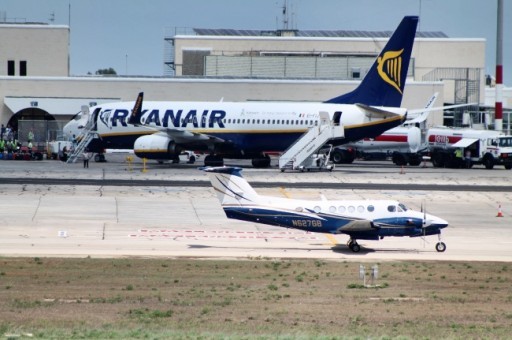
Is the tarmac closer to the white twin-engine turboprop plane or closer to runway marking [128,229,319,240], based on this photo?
runway marking [128,229,319,240]

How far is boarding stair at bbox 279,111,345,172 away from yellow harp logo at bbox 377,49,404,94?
16.2 ft

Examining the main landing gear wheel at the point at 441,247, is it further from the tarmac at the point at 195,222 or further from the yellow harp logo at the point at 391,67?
the yellow harp logo at the point at 391,67

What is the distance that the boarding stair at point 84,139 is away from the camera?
84688 mm

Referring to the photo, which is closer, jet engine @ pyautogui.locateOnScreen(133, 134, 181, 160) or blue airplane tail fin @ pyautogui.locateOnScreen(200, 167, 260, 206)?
blue airplane tail fin @ pyautogui.locateOnScreen(200, 167, 260, 206)

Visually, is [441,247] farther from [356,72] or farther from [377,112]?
[356,72]

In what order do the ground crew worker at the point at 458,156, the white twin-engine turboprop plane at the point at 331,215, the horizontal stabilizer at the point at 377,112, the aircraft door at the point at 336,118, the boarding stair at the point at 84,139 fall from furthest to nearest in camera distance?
the ground crew worker at the point at 458,156, the boarding stair at the point at 84,139, the aircraft door at the point at 336,118, the horizontal stabilizer at the point at 377,112, the white twin-engine turboprop plane at the point at 331,215

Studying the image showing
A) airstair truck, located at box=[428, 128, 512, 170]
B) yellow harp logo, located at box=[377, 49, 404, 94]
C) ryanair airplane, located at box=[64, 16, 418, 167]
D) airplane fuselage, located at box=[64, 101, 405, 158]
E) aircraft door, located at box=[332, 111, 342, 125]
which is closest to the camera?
aircraft door, located at box=[332, 111, 342, 125]

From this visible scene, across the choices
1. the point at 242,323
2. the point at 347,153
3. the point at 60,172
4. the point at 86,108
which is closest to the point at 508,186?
the point at 347,153

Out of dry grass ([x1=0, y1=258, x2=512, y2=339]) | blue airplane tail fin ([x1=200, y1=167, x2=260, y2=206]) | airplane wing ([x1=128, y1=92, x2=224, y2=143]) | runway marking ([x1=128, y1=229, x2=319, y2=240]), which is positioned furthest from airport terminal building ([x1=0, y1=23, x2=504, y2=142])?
dry grass ([x1=0, y1=258, x2=512, y2=339])

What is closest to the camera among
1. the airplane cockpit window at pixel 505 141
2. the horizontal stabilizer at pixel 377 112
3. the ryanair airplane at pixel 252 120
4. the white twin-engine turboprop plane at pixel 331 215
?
the white twin-engine turboprop plane at pixel 331 215

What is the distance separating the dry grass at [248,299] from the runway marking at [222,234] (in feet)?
20.7

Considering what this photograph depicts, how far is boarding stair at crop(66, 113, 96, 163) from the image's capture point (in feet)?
278

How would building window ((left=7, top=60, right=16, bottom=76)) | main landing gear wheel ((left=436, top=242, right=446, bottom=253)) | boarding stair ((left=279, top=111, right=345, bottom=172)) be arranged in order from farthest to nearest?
building window ((left=7, top=60, right=16, bottom=76))
boarding stair ((left=279, top=111, right=345, bottom=172))
main landing gear wheel ((left=436, top=242, right=446, bottom=253))

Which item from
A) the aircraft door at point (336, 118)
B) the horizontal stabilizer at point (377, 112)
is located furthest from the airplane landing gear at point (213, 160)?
the horizontal stabilizer at point (377, 112)
